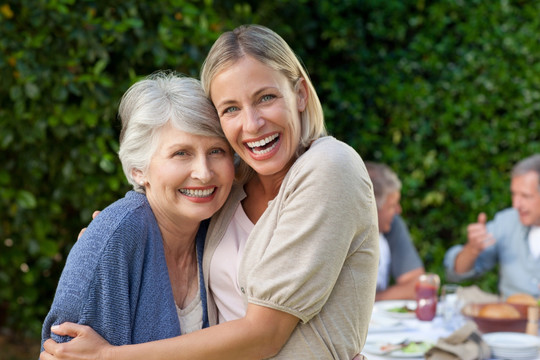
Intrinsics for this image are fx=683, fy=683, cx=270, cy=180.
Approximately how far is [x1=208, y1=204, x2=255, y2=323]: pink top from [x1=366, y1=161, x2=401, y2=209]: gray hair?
5.99ft

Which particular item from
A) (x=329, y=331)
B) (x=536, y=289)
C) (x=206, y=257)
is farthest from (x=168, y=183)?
(x=536, y=289)

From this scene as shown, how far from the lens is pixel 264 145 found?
1.94m

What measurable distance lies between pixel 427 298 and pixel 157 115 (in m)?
1.69

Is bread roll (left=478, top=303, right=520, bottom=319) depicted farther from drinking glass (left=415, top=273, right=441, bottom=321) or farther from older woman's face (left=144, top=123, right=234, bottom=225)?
older woman's face (left=144, top=123, right=234, bottom=225)

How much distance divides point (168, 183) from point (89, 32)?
139 centimetres

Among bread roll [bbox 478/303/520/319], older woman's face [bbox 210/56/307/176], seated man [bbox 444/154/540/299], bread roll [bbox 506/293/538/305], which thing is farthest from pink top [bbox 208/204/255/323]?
seated man [bbox 444/154/540/299]

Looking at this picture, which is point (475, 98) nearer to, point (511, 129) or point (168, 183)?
point (511, 129)

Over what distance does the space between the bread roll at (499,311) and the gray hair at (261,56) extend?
1224mm

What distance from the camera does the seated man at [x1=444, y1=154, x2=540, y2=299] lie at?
375 cm

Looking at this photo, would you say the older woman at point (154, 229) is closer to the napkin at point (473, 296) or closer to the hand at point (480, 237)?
the napkin at point (473, 296)

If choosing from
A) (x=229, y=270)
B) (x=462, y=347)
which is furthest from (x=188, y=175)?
(x=462, y=347)

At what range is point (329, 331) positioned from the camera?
5.90 ft

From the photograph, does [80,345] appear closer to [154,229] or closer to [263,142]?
[154,229]

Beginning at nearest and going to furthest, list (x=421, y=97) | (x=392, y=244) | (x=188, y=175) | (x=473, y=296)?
(x=188, y=175), (x=473, y=296), (x=392, y=244), (x=421, y=97)
